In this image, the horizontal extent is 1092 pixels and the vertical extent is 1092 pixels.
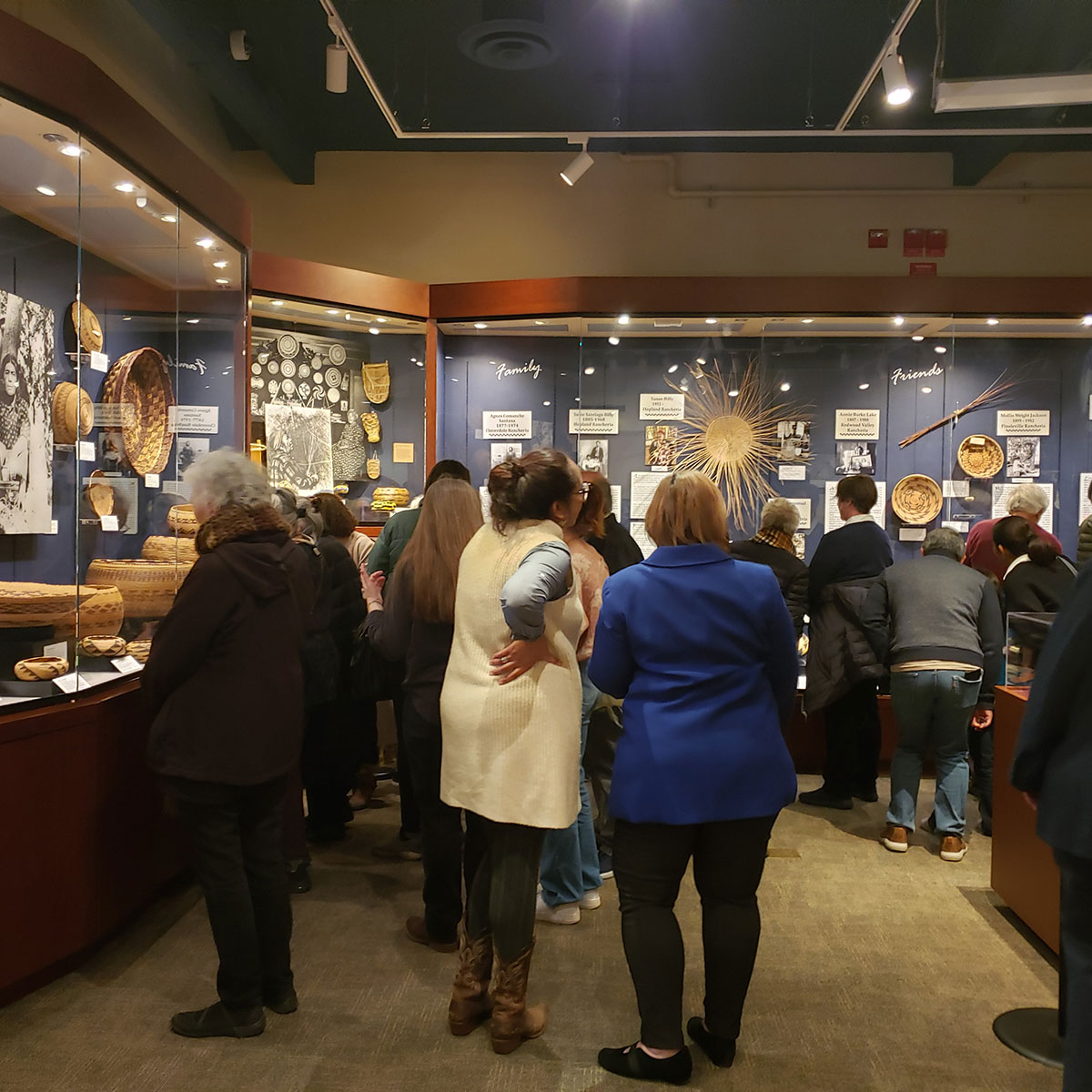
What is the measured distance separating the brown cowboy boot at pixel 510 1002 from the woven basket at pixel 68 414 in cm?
211

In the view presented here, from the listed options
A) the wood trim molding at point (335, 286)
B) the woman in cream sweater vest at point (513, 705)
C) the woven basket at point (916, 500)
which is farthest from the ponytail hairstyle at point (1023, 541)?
the wood trim molding at point (335, 286)

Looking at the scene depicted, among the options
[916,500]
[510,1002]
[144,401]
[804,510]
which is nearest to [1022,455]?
[916,500]

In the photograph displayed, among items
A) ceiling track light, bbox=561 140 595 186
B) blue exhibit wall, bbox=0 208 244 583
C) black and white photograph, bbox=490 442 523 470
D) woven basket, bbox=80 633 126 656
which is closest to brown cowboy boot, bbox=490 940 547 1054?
woven basket, bbox=80 633 126 656

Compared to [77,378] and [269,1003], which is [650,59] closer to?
[77,378]

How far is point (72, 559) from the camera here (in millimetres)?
2977

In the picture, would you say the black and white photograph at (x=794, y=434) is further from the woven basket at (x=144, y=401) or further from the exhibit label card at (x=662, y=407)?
the woven basket at (x=144, y=401)

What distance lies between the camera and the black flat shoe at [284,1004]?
8.04 ft

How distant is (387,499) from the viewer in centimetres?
561

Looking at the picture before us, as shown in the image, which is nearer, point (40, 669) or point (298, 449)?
point (40, 669)

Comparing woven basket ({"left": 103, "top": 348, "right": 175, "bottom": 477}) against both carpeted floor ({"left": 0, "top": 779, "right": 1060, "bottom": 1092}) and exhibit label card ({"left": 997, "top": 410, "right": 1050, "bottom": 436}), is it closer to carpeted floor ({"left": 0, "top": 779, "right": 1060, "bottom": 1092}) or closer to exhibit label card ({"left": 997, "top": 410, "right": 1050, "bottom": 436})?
carpeted floor ({"left": 0, "top": 779, "right": 1060, "bottom": 1092})

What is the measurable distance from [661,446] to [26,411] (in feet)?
11.5

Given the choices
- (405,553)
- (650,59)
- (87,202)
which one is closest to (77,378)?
(87,202)

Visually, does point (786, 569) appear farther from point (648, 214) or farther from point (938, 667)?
point (648, 214)

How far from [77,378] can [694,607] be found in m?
2.21
